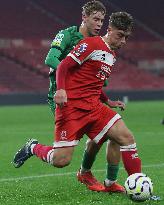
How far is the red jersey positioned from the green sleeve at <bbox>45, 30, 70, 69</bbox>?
481 mm

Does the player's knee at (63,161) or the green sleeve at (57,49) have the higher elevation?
the green sleeve at (57,49)

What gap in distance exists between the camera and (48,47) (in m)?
39.8

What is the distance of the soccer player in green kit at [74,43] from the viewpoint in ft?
25.1

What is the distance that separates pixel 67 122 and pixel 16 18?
110 ft

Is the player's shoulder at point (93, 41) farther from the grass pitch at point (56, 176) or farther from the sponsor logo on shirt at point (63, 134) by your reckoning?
the grass pitch at point (56, 176)

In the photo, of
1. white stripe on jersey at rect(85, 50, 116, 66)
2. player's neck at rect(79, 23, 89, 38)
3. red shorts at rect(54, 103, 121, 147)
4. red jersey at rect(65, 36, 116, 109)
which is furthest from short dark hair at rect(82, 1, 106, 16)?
red shorts at rect(54, 103, 121, 147)

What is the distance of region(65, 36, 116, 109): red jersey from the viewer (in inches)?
283

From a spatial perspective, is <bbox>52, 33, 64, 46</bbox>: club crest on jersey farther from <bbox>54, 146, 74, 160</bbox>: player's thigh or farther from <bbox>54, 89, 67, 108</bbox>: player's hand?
<bbox>54, 146, 74, 160</bbox>: player's thigh

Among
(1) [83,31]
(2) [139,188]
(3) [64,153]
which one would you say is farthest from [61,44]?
(2) [139,188]

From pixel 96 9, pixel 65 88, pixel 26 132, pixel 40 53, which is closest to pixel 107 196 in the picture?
pixel 65 88

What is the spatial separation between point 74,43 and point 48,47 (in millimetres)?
31853

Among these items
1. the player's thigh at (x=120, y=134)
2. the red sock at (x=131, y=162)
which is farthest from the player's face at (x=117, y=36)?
the red sock at (x=131, y=162)

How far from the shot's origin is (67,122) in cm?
726

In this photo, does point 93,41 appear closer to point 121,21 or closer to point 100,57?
point 100,57
